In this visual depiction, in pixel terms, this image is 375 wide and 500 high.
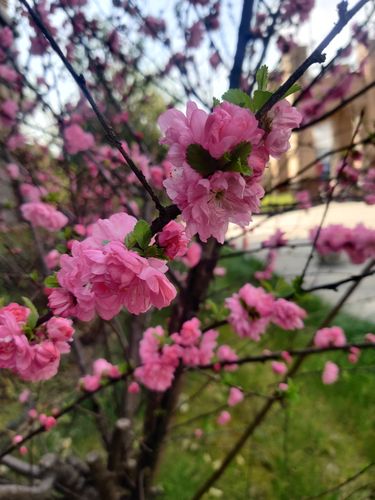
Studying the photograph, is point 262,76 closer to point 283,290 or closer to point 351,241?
point 283,290

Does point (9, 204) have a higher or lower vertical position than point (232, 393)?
higher

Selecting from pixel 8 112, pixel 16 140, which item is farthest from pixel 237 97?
pixel 16 140

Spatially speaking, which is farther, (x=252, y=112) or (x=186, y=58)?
(x=186, y=58)

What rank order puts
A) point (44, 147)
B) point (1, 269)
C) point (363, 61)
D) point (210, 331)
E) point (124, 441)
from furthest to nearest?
point (44, 147), point (363, 61), point (124, 441), point (210, 331), point (1, 269)

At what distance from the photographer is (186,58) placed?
84.5 inches

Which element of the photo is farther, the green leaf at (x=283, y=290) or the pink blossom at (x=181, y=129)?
the green leaf at (x=283, y=290)

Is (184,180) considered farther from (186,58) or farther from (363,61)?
(363,61)

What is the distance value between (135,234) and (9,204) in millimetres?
1629

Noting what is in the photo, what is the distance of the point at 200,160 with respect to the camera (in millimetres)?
416

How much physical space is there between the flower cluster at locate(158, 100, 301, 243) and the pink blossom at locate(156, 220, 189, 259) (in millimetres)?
32

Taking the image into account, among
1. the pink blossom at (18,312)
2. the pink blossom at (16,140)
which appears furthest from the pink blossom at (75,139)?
the pink blossom at (18,312)

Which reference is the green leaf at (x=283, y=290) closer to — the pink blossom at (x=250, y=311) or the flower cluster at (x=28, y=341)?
the pink blossom at (x=250, y=311)

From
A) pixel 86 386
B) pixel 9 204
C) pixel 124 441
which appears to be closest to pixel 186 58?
pixel 9 204

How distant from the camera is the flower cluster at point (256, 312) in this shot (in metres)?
1.21
